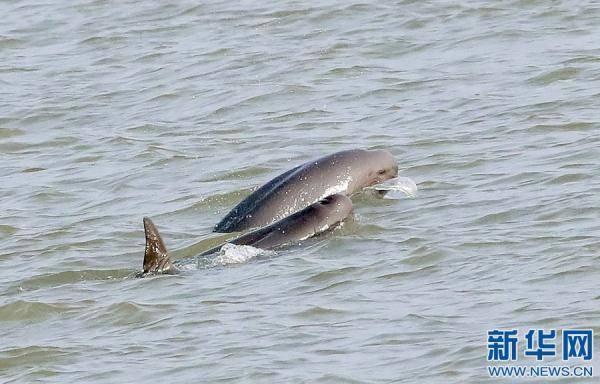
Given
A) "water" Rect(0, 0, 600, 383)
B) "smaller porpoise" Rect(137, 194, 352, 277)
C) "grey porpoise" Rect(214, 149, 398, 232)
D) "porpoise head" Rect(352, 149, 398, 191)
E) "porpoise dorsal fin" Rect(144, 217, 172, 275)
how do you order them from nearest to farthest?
"water" Rect(0, 0, 600, 383) → "porpoise dorsal fin" Rect(144, 217, 172, 275) → "smaller porpoise" Rect(137, 194, 352, 277) → "grey porpoise" Rect(214, 149, 398, 232) → "porpoise head" Rect(352, 149, 398, 191)

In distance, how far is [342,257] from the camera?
11.5m

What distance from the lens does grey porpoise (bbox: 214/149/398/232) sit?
1284 cm

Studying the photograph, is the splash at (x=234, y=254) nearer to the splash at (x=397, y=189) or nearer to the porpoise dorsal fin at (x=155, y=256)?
the porpoise dorsal fin at (x=155, y=256)

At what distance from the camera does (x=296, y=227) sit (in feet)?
39.7

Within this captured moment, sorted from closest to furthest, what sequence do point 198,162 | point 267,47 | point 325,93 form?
point 198,162
point 325,93
point 267,47

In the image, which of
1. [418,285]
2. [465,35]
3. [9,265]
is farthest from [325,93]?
[418,285]

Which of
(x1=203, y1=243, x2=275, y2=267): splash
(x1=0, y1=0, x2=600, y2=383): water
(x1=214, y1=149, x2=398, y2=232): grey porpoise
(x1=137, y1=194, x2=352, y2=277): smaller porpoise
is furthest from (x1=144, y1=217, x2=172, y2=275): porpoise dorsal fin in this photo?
(x1=214, y1=149, x2=398, y2=232): grey porpoise

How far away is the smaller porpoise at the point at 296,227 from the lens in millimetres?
11383

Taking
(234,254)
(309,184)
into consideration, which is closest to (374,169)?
(309,184)

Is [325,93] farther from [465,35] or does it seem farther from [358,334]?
[358,334]

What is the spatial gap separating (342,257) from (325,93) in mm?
Answer: 6469

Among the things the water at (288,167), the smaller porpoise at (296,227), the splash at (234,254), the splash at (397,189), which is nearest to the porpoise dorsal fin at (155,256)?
the smaller porpoise at (296,227)

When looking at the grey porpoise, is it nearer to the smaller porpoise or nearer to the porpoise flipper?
the smaller porpoise

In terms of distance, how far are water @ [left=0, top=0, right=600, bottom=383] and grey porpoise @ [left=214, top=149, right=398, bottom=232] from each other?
413 millimetres
